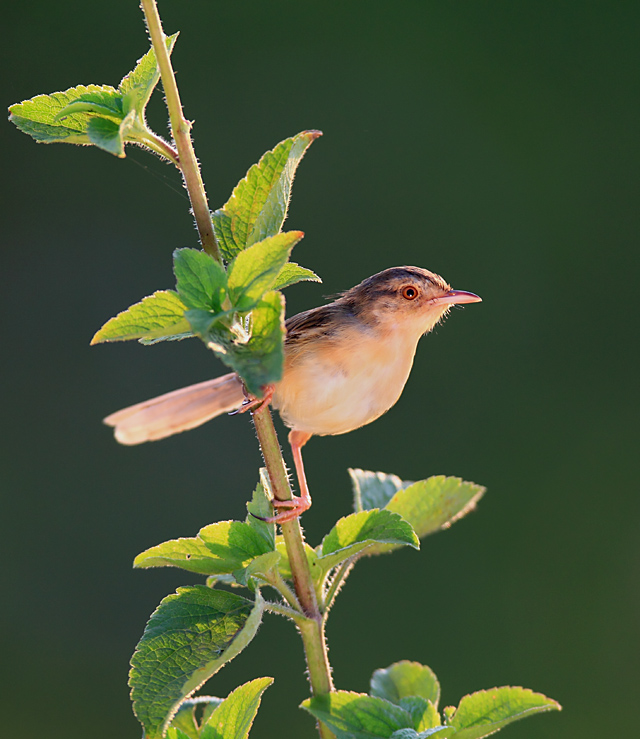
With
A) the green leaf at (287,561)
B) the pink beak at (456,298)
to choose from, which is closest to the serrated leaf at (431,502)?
the green leaf at (287,561)

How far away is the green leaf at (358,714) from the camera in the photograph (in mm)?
1040

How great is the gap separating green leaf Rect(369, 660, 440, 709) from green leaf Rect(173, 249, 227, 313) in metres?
0.70

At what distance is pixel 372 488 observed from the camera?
4.95ft

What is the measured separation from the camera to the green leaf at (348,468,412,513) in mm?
1460

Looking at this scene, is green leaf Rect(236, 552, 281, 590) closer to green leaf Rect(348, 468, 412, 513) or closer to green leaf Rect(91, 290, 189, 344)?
green leaf Rect(91, 290, 189, 344)

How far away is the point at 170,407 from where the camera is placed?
1908mm

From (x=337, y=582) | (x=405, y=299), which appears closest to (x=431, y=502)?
(x=337, y=582)

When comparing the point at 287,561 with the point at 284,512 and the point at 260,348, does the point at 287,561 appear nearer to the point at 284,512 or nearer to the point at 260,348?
the point at 284,512

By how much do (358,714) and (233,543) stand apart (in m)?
0.27

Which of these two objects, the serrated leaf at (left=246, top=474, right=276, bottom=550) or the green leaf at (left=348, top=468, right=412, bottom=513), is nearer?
the serrated leaf at (left=246, top=474, right=276, bottom=550)

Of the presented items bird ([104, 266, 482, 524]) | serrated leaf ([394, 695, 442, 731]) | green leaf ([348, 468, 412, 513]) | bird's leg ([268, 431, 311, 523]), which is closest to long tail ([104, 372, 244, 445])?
bird ([104, 266, 482, 524])

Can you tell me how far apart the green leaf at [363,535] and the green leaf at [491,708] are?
0.22 metres

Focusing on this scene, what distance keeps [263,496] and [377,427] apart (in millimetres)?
3949

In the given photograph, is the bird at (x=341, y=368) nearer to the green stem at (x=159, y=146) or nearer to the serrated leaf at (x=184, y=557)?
the serrated leaf at (x=184, y=557)
